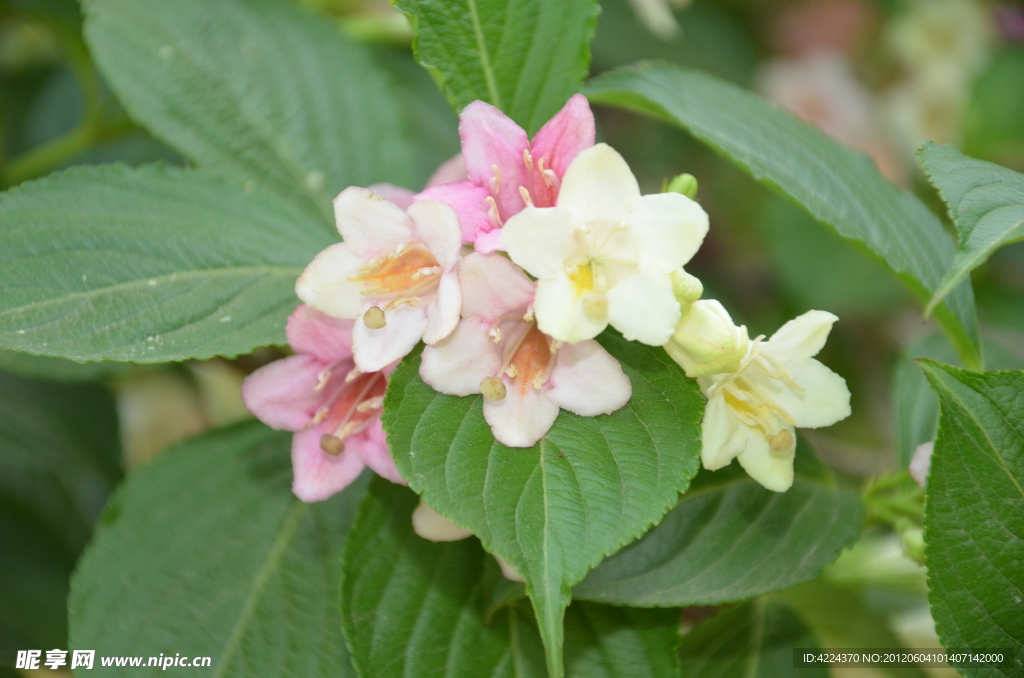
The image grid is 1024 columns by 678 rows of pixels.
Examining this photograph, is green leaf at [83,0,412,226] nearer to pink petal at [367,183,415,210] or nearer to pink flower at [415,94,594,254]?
pink petal at [367,183,415,210]

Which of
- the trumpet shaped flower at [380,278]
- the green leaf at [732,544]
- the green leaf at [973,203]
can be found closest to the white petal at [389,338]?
the trumpet shaped flower at [380,278]

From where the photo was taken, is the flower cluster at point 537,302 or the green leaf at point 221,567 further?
the green leaf at point 221,567

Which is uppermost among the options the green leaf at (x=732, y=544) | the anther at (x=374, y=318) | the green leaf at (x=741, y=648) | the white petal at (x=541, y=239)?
the white petal at (x=541, y=239)

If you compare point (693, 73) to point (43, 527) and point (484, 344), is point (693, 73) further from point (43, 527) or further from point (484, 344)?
point (43, 527)

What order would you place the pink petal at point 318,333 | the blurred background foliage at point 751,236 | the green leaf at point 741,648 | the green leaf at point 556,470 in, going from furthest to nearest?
the blurred background foliage at point 751,236 < the green leaf at point 741,648 < the pink petal at point 318,333 < the green leaf at point 556,470

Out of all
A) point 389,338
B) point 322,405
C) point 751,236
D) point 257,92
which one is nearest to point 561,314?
point 389,338

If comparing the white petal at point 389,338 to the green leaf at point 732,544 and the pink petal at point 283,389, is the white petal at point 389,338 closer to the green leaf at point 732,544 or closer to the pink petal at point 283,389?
the pink petal at point 283,389

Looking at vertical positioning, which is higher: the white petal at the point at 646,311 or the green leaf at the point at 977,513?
the white petal at the point at 646,311
